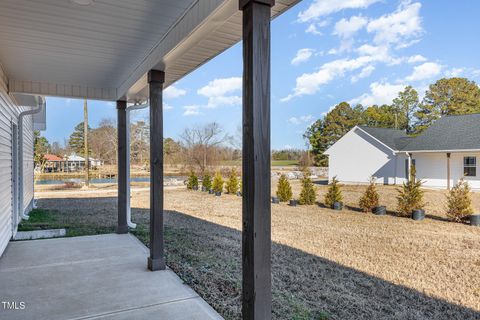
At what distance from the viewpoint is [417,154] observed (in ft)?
49.3

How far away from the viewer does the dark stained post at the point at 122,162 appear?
5496 millimetres

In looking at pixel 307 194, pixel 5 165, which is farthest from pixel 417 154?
pixel 5 165

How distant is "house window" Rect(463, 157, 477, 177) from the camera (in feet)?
43.6

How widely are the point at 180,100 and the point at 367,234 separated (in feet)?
106

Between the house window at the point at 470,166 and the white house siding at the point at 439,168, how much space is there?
12 cm

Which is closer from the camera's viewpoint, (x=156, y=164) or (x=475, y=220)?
(x=156, y=164)

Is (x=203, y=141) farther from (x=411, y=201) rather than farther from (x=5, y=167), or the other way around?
(x=5, y=167)

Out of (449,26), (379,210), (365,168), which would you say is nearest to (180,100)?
(365,168)

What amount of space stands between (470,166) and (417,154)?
2152mm

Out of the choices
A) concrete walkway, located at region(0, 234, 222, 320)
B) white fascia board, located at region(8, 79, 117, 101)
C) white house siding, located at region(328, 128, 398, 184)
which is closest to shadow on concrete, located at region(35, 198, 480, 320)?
concrete walkway, located at region(0, 234, 222, 320)

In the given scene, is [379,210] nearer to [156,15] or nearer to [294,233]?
[294,233]

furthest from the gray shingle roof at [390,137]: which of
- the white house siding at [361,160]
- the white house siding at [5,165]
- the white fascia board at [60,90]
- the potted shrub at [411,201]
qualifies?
the white house siding at [5,165]

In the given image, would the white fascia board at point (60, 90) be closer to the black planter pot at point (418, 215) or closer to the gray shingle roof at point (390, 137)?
the black planter pot at point (418, 215)

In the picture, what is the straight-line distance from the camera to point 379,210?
322 inches
